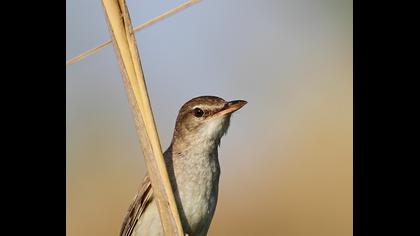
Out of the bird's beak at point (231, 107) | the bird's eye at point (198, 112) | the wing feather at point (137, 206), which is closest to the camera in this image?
the bird's beak at point (231, 107)

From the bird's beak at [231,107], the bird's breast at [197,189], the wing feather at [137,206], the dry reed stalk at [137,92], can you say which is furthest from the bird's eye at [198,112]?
the dry reed stalk at [137,92]

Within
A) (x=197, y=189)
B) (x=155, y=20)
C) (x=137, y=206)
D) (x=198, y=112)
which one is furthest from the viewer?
(x=198, y=112)

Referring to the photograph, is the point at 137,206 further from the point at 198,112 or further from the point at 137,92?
the point at 137,92

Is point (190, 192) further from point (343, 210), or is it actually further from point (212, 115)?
point (343, 210)

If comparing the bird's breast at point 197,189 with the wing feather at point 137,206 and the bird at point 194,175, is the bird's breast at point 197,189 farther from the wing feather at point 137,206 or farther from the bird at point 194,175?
the wing feather at point 137,206

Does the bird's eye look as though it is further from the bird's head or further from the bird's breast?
the bird's breast

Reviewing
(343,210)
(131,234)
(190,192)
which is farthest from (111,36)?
(343,210)

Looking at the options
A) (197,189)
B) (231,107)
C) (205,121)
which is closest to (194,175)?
(197,189)
